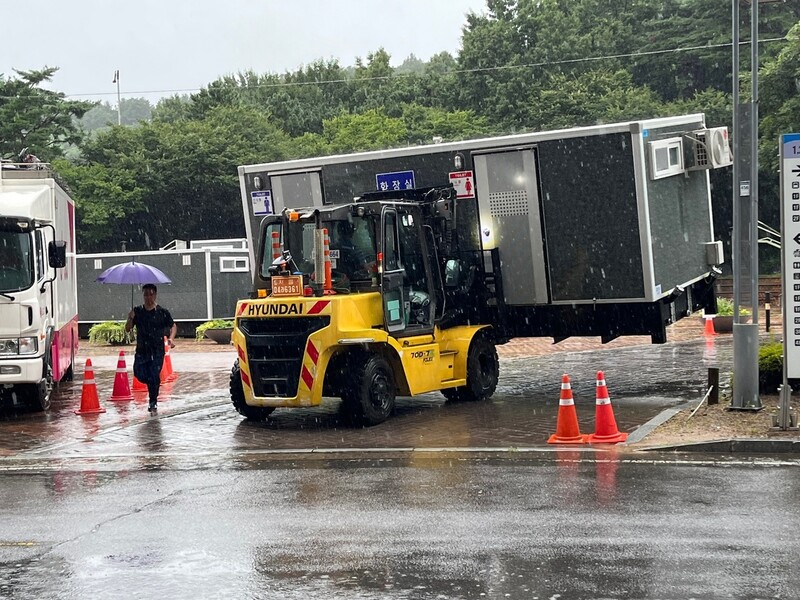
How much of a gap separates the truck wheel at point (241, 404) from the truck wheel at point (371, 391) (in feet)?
5.29

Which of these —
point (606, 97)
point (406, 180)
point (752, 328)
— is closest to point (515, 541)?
point (752, 328)

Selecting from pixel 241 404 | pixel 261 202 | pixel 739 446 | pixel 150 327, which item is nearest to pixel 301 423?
pixel 241 404

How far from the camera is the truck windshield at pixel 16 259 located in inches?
623

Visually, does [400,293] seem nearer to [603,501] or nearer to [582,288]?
[582,288]

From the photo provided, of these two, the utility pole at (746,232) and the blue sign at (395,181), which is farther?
the blue sign at (395,181)

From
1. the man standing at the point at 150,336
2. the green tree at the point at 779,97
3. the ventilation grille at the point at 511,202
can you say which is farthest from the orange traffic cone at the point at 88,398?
the green tree at the point at 779,97

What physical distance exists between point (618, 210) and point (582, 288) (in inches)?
48.5

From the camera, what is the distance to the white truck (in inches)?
615

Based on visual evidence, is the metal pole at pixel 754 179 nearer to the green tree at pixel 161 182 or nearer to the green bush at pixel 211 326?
the green bush at pixel 211 326

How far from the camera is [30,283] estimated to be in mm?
15859

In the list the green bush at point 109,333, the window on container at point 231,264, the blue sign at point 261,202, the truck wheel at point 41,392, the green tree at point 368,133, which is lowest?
the truck wheel at point 41,392

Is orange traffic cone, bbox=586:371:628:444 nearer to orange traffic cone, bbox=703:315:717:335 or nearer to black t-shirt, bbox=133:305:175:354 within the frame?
black t-shirt, bbox=133:305:175:354

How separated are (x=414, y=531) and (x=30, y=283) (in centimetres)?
934

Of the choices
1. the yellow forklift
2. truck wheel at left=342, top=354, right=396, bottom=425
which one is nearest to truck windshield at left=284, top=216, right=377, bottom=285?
the yellow forklift
